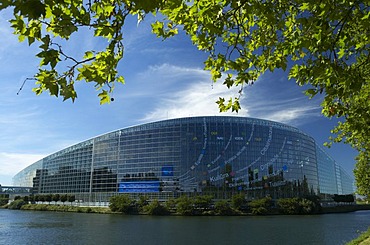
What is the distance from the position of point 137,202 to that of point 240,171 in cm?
3460

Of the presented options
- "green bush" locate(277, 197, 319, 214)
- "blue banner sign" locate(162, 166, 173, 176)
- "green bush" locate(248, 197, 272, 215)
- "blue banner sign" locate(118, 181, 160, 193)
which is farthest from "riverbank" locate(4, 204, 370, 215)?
"blue banner sign" locate(162, 166, 173, 176)

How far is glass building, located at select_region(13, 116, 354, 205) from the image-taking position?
101 metres

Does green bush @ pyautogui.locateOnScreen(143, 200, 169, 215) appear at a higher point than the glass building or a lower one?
lower

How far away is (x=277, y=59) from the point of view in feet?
21.0

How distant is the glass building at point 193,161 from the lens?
101 metres

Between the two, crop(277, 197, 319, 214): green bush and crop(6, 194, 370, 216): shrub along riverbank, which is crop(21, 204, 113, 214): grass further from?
crop(277, 197, 319, 214): green bush

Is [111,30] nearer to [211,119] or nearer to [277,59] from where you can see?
[277,59]

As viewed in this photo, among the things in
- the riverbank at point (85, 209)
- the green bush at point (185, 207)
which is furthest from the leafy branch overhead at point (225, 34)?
the riverbank at point (85, 209)

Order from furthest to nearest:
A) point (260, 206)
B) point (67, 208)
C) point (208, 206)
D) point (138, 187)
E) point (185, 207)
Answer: point (67, 208) < point (138, 187) < point (208, 206) < point (260, 206) < point (185, 207)

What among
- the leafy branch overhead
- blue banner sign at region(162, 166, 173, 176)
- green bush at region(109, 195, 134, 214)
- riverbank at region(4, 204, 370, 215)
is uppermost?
blue banner sign at region(162, 166, 173, 176)

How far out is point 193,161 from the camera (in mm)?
102688

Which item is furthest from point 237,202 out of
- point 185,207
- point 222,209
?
point 185,207

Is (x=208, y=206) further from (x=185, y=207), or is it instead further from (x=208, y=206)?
(x=185, y=207)

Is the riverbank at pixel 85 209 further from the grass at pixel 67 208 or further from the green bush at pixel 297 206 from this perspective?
the green bush at pixel 297 206
